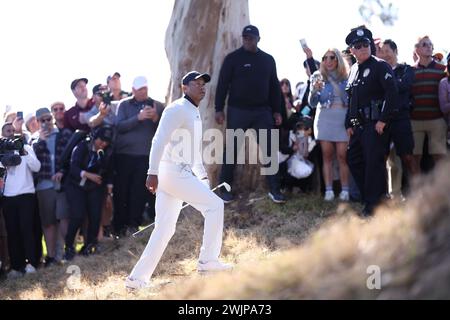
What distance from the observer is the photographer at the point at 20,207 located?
12.9 meters

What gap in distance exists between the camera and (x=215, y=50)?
14.4 meters

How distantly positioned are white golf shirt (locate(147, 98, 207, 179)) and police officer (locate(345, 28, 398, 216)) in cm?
271

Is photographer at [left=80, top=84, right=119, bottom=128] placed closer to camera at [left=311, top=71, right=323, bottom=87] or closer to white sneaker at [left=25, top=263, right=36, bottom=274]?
white sneaker at [left=25, top=263, right=36, bottom=274]


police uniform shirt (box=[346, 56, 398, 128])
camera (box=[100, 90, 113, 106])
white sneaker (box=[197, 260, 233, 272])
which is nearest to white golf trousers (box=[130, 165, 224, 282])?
white sneaker (box=[197, 260, 233, 272])

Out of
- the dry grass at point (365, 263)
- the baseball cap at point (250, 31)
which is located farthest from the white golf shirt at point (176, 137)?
the baseball cap at point (250, 31)

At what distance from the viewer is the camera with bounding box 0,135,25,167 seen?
1259cm

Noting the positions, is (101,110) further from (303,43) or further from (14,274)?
(303,43)

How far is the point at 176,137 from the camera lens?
9227 millimetres

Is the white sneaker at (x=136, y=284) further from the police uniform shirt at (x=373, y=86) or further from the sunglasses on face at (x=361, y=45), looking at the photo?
the sunglasses on face at (x=361, y=45)

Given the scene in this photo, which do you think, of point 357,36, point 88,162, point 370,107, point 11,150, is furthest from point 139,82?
point 370,107

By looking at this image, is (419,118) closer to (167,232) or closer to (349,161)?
(349,161)

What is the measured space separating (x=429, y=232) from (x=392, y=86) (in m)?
5.31

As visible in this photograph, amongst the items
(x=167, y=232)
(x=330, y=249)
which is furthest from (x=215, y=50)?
(x=330, y=249)

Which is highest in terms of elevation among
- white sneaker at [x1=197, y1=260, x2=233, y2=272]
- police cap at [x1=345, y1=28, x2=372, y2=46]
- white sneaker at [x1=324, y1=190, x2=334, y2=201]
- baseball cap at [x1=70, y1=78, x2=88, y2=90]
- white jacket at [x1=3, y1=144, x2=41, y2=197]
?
police cap at [x1=345, y1=28, x2=372, y2=46]
